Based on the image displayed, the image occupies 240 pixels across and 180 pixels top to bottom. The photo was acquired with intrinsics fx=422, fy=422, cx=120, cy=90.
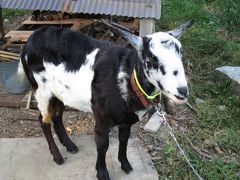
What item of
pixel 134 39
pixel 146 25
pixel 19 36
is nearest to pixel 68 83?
pixel 134 39

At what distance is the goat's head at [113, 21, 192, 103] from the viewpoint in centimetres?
308

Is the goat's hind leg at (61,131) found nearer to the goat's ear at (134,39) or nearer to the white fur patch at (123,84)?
the white fur patch at (123,84)

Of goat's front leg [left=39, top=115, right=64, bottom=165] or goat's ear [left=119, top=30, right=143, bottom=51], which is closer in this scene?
goat's ear [left=119, top=30, right=143, bottom=51]

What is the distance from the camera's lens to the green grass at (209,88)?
4.44 meters

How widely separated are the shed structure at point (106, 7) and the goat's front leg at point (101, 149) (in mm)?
1696

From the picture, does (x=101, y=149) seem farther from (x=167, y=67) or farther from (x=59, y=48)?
(x=167, y=67)

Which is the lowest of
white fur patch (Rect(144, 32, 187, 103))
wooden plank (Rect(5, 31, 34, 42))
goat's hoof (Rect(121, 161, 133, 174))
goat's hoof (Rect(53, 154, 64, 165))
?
goat's hoof (Rect(53, 154, 64, 165))

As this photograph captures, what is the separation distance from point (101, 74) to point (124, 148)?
88 centimetres

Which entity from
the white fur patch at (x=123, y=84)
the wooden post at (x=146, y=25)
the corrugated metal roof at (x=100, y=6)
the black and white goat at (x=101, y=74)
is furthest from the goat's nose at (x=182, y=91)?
the wooden post at (x=146, y=25)

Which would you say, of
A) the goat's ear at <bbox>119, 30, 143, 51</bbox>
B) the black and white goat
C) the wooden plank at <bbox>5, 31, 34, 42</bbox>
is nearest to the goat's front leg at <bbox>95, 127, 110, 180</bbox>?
the black and white goat

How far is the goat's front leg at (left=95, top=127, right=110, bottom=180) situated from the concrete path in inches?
5.9

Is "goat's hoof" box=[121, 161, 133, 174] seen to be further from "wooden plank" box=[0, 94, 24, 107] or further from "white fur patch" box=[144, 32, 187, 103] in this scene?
"wooden plank" box=[0, 94, 24, 107]

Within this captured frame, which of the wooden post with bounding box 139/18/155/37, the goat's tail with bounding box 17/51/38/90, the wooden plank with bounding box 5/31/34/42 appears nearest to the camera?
the goat's tail with bounding box 17/51/38/90

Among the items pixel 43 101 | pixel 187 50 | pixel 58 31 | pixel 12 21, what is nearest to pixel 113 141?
pixel 43 101
